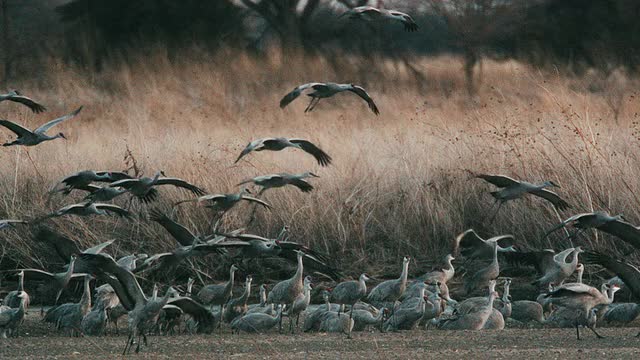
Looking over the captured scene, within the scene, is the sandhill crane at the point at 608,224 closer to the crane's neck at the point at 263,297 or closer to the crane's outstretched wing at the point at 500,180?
the crane's outstretched wing at the point at 500,180

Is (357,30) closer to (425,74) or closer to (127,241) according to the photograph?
(425,74)

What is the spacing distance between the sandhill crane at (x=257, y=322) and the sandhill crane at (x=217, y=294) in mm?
332

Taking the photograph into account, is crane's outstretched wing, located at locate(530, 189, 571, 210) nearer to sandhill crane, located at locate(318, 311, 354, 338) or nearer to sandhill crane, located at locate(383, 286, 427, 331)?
sandhill crane, located at locate(383, 286, 427, 331)

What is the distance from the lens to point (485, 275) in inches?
542

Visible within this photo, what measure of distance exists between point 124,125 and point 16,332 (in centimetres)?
1131

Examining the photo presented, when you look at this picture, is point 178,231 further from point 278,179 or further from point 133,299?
point 133,299

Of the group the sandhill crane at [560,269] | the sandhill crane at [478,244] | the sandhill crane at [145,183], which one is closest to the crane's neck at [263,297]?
the sandhill crane at [145,183]

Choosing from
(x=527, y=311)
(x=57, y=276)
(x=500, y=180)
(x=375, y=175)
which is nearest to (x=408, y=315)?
(x=527, y=311)

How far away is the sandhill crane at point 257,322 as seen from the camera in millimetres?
12383

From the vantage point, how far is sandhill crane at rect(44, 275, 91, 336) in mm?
12219

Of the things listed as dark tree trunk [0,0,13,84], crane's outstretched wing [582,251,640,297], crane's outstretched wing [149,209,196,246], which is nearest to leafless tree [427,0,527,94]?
dark tree trunk [0,0,13,84]

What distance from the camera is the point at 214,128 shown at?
880 inches

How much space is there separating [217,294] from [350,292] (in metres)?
1.07

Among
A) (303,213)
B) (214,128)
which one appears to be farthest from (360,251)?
(214,128)
